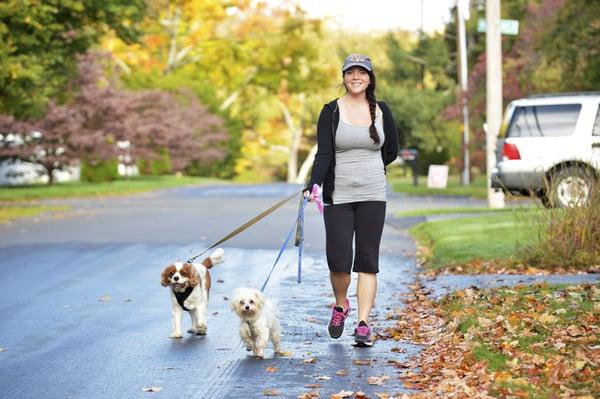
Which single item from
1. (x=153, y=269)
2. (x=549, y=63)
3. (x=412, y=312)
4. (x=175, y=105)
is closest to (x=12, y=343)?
(x=412, y=312)

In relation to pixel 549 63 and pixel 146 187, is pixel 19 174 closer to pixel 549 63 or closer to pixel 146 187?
pixel 146 187

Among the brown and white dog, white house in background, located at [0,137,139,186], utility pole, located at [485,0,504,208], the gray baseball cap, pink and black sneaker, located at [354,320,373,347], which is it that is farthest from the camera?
white house in background, located at [0,137,139,186]

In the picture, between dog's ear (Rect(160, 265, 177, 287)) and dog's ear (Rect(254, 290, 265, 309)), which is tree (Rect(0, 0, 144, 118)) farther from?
dog's ear (Rect(254, 290, 265, 309))

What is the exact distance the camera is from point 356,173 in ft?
31.0

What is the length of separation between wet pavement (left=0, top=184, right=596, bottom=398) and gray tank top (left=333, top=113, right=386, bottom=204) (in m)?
1.22

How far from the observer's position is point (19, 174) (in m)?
52.1

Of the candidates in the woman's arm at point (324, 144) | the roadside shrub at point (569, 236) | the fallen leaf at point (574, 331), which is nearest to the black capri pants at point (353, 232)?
the woman's arm at point (324, 144)

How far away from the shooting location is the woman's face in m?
9.31

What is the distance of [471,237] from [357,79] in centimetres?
924

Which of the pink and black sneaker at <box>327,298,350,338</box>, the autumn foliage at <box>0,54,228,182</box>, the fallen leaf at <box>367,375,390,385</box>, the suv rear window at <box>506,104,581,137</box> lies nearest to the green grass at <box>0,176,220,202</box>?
the autumn foliage at <box>0,54,228,182</box>

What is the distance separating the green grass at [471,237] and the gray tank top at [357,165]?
16.9ft

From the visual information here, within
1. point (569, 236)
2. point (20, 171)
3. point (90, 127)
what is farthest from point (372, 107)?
point (20, 171)

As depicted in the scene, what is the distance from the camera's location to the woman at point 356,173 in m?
9.35

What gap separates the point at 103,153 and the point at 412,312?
139 feet
